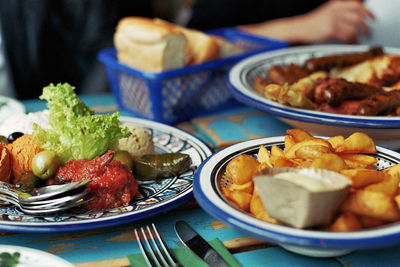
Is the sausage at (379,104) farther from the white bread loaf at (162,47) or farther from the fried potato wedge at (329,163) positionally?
the white bread loaf at (162,47)

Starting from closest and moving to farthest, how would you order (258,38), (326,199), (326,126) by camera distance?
(326,199), (326,126), (258,38)

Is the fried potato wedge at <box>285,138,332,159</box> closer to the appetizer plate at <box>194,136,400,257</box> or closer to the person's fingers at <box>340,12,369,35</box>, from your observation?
the appetizer plate at <box>194,136,400,257</box>

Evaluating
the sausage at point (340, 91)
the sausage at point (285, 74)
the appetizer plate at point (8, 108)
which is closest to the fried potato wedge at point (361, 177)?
the sausage at point (340, 91)

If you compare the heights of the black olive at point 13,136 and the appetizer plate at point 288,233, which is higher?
the appetizer plate at point 288,233

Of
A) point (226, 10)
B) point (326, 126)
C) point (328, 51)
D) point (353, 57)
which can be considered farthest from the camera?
point (226, 10)

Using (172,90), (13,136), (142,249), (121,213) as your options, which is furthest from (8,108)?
(142,249)

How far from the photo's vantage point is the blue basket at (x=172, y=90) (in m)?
1.72

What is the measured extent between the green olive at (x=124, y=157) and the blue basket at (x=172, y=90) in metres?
0.51

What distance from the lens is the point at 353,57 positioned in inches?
74.2

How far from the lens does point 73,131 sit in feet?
3.93

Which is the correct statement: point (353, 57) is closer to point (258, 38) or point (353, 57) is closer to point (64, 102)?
point (258, 38)

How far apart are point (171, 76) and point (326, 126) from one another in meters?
0.65

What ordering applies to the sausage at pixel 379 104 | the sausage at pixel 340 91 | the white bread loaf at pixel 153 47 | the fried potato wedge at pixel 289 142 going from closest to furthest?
the fried potato wedge at pixel 289 142
the sausage at pixel 379 104
the sausage at pixel 340 91
the white bread loaf at pixel 153 47

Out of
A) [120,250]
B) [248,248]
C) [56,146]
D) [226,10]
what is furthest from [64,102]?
[226,10]
